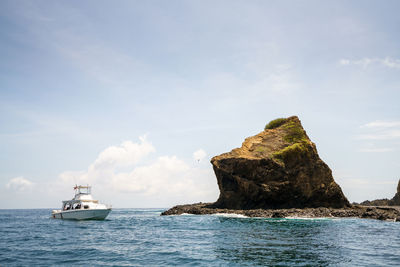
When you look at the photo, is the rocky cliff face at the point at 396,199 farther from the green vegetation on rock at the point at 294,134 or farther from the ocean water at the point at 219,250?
the ocean water at the point at 219,250

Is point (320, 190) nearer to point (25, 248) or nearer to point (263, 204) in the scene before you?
point (263, 204)

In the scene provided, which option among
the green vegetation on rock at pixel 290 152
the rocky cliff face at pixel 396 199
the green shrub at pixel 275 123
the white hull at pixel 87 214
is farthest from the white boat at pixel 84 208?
the rocky cliff face at pixel 396 199

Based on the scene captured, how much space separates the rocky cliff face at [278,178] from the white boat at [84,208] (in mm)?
25968

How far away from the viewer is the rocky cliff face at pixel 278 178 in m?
61.1

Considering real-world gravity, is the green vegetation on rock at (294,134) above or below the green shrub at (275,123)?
below

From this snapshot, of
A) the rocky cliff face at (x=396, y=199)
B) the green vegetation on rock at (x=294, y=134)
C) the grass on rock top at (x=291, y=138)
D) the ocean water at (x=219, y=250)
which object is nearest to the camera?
the ocean water at (x=219, y=250)

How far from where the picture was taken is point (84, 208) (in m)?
52.4

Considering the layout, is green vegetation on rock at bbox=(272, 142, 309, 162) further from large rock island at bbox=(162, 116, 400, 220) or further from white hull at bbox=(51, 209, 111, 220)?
white hull at bbox=(51, 209, 111, 220)

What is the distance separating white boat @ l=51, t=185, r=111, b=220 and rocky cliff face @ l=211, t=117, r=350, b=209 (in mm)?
25968

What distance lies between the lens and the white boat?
51406mm

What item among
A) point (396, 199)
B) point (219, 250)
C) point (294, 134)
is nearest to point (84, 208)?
point (219, 250)

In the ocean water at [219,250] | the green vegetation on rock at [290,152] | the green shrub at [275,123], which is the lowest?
the ocean water at [219,250]

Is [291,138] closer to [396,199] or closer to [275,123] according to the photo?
[275,123]

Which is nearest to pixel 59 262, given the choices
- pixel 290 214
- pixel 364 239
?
pixel 364 239
